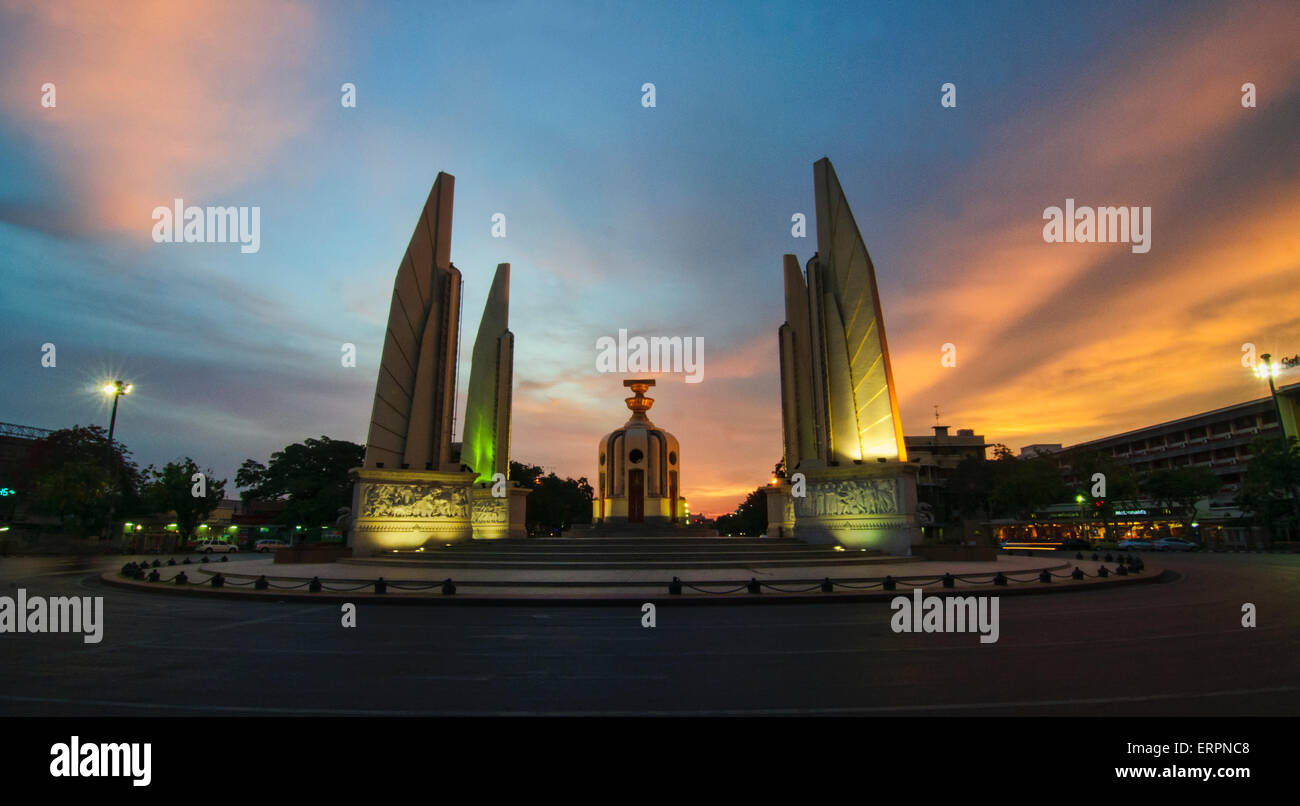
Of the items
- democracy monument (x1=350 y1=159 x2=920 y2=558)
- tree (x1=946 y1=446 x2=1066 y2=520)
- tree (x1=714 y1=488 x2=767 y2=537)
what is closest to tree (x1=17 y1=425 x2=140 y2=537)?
democracy monument (x1=350 y1=159 x2=920 y2=558)

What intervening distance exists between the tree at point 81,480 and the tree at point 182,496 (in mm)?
2249

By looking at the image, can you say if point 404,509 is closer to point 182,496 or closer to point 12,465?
point 182,496

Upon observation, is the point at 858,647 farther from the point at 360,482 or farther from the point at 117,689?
the point at 360,482

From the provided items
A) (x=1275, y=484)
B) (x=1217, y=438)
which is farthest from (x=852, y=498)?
(x=1217, y=438)

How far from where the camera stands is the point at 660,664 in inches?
246

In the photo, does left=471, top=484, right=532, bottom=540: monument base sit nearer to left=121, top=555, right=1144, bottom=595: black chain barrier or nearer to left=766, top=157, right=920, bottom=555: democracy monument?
left=766, top=157, right=920, bottom=555: democracy monument

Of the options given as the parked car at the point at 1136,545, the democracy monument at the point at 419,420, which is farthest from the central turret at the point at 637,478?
the parked car at the point at 1136,545

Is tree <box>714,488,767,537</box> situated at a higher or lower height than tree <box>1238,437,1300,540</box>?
lower

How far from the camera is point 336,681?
214 inches

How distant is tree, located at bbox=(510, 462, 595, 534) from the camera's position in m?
52.5

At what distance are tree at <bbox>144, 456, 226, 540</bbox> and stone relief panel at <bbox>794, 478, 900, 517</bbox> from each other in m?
34.1

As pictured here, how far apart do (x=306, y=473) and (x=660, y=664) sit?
46.2 m

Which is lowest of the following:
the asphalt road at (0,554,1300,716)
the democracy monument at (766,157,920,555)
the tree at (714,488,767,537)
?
the tree at (714,488,767,537)

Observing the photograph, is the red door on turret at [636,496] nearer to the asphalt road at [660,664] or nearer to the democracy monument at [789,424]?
the democracy monument at [789,424]
